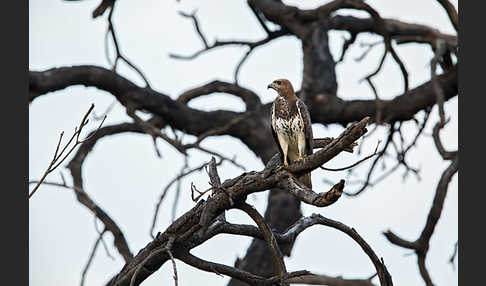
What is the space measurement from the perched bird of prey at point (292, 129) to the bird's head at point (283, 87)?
0.12 feet

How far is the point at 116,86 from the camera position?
808 cm

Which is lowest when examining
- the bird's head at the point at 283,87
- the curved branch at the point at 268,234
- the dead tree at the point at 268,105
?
the curved branch at the point at 268,234

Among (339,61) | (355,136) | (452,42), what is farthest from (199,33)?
(355,136)

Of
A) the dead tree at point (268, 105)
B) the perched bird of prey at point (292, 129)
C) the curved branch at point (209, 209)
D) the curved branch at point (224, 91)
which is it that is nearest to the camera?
the curved branch at point (209, 209)

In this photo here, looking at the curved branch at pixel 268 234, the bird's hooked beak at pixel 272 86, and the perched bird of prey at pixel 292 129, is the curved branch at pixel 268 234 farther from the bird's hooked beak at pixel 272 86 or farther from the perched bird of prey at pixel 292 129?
the bird's hooked beak at pixel 272 86

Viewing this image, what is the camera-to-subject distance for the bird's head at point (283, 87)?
6324mm

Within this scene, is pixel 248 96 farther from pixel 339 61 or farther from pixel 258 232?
pixel 258 232

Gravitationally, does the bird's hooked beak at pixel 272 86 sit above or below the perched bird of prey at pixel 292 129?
above

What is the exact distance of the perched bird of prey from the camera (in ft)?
19.2

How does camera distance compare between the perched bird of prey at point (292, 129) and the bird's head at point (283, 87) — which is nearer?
the perched bird of prey at point (292, 129)

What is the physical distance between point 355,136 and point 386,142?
218 inches

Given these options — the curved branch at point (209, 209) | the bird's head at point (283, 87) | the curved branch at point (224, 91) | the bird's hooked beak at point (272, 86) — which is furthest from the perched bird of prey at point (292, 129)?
the curved branch at point (224, 91)

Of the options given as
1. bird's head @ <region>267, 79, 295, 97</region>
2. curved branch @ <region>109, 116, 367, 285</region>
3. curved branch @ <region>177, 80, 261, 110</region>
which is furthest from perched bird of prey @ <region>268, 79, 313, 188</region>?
curved branch @ <region>177, 80, 261, 110</region>

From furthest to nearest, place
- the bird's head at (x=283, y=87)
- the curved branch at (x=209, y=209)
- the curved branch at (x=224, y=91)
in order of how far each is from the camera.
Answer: the curved branch at (x=224, y=91) < the bird's head at (x=283, y=87) < the curved branch at (x=209, y=209)
